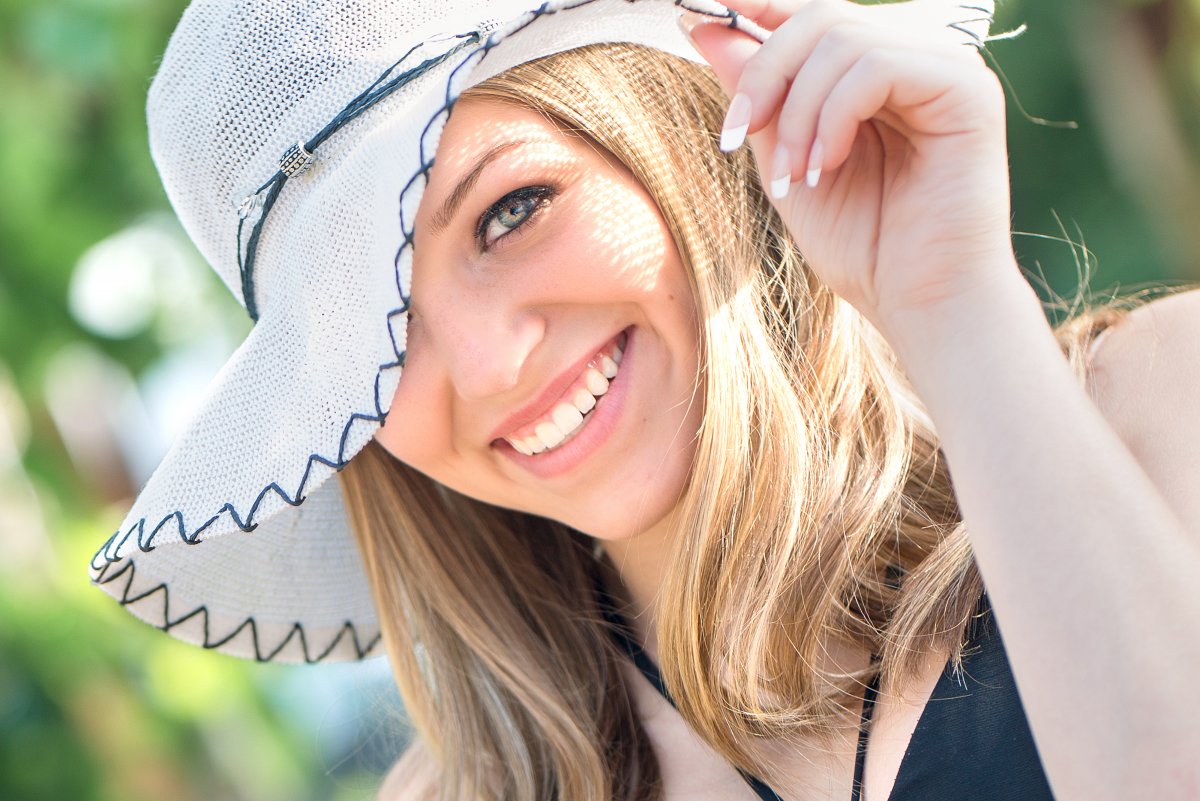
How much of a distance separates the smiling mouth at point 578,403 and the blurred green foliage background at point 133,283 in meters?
1.71

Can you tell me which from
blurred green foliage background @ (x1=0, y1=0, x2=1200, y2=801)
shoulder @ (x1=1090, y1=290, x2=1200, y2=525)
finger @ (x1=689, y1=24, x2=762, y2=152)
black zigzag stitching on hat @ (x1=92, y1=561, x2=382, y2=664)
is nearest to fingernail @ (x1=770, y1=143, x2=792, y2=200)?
finger @ (x1=689, y1=24, x2=762, y2=152)

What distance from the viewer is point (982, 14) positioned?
1.57 m

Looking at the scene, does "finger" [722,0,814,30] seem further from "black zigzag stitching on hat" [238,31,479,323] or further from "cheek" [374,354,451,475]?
"cheek" [374,354,451,475]

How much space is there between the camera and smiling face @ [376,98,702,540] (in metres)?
1.55

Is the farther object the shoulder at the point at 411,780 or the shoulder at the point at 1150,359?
the shoulder at the point at 411,780

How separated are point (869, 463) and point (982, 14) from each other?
23.8 inches

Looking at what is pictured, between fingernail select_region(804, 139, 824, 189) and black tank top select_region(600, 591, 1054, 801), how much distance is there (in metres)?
0.60

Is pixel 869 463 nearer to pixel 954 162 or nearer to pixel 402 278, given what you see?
pixel 954 162

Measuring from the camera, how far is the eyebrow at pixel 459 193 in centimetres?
152

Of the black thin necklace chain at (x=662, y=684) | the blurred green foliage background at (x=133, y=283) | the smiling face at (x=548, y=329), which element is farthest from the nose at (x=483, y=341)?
the blurred green foliage background at (x=133, y=283)

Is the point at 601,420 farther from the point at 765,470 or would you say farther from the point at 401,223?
the point at 401,223

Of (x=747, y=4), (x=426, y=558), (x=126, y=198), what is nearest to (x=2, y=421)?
(x=126, y=198)

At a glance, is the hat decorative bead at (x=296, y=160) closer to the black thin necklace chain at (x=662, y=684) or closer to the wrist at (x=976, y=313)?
the wrist at (x=976, y=313)

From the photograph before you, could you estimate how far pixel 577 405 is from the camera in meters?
1.69
